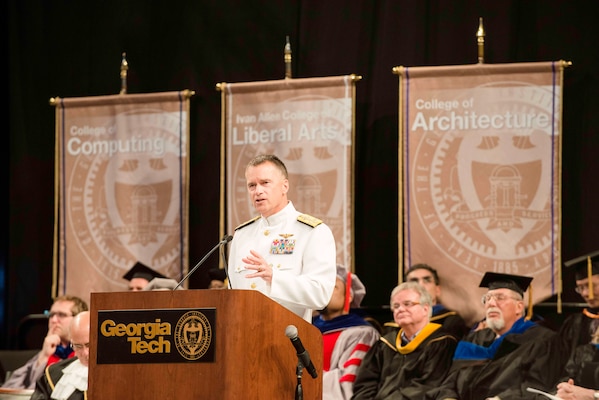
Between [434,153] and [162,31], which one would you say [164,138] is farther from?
[434,153]

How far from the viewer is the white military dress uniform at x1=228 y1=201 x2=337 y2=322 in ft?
11.8

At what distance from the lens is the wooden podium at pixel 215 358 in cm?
315

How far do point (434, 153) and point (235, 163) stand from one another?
1.50 metres

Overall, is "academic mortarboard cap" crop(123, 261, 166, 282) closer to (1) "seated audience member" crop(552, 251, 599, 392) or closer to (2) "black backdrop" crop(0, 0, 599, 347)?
(2) "black backdrop" crop(0, 0, 599, 347)

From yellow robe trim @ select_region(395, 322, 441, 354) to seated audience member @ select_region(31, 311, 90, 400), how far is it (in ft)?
6.22

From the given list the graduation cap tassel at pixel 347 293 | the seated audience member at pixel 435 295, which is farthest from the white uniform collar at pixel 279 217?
the graduation cap tassel at pixel 347 293

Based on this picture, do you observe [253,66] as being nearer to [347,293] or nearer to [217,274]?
[217,274]

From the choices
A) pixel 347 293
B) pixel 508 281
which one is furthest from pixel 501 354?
pixel 347 293

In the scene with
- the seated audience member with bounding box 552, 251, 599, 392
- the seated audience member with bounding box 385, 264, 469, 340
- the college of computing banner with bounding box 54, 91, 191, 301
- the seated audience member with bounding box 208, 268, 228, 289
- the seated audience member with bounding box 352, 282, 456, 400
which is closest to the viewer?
the seated audience member with bounding box 552, 251, 599, 392

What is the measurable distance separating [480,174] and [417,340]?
138 cm

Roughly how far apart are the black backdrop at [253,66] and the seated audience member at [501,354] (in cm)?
98

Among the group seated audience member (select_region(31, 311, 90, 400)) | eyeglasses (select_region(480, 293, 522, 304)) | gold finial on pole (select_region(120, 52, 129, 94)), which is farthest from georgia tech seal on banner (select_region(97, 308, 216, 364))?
gold finial on pole (select_region(120, 52, 129, 94))

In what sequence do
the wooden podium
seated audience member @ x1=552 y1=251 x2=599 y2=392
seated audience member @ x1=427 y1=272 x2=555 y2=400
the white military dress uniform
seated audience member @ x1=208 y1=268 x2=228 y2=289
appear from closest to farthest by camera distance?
the wooden podium → the white military dress uniform → seated audience member @ x1=552 y1=251 x2=599 y2=392 → seated audience member @ x1=427 y1=272 x2=555 y2=400 → seated audience member @ x1=208 y1=268 x2=228 y2=289

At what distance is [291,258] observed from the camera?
3.83 m
